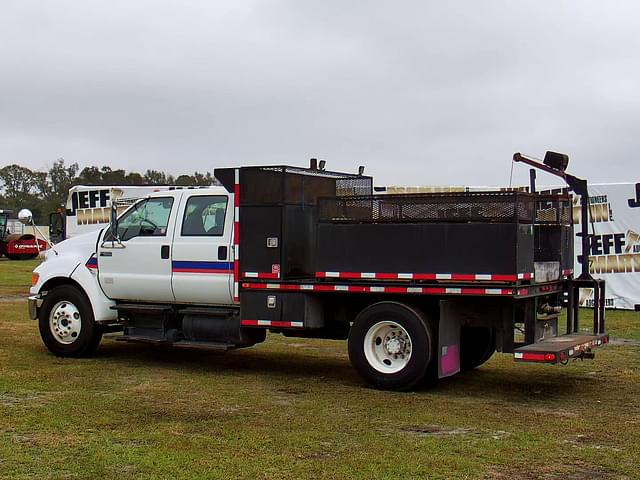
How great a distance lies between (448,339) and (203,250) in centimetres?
324

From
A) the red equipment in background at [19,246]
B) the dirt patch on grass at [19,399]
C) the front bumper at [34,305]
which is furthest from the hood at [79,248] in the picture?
the red equipment in background at [19,246]

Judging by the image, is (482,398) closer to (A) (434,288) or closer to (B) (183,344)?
(A) (434,288)

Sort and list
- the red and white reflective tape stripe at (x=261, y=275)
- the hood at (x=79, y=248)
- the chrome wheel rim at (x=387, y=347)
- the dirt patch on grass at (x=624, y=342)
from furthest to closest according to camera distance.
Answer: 1. the dirt patch on grass at (x=624, y=342)
2. the hood at (x=79, y=248)
3. the red and white reflective tape stripe at (x=261, y=275)
4. the chrome wheel rim at (x=387, y=347)

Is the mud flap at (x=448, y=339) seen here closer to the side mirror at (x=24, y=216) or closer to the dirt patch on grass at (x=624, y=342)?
the dirt patch on grass at (x=624, y=342)

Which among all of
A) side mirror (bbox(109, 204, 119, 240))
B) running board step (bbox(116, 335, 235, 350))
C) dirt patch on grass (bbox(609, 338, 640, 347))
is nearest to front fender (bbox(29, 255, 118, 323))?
running board step (bbox(116, 335, 235, 350))

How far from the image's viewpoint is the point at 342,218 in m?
9.80

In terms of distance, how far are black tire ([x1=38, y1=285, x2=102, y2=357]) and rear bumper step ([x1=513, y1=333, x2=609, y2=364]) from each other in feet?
18.5

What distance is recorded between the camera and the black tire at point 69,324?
1177 cm

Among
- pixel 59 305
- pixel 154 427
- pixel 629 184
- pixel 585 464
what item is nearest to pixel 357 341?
pixel 154 427

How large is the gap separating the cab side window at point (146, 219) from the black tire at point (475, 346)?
3.93m

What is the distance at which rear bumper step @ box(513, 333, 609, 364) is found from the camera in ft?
29.3

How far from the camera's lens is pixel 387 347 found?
385 inches

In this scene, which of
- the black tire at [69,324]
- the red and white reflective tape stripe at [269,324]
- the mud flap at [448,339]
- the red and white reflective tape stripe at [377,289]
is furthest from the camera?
the black tire at [69,324]

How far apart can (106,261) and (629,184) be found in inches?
470
